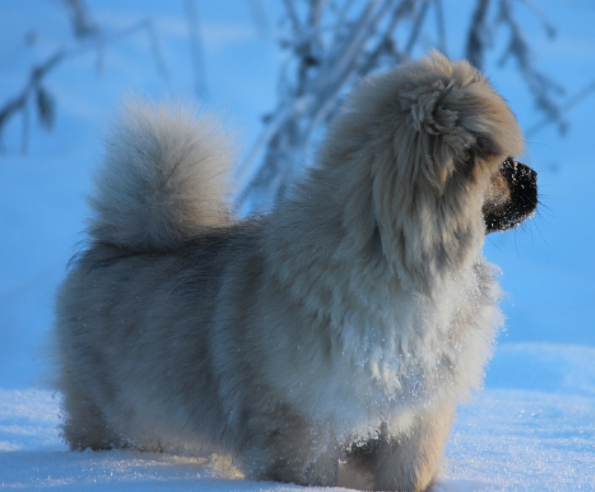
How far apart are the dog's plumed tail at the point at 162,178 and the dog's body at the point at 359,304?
31 centimetres

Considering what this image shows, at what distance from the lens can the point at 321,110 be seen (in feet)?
20.1

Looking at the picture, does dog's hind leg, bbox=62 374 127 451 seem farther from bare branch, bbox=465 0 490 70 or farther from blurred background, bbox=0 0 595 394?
bare branch, bbox=465 0 490 70

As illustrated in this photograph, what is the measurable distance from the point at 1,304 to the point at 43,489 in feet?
12.9

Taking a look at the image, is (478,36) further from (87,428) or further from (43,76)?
(87,428)

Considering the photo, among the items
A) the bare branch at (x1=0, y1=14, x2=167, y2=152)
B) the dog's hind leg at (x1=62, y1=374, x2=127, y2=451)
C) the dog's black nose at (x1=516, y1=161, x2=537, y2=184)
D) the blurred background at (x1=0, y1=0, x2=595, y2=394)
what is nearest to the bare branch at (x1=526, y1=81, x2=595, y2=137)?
the blurred background at (x1=0, y1=0, x2=595, y2=394)

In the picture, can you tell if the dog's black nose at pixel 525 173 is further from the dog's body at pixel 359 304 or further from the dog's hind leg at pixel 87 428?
the dog's hind leg at pixel 87 428

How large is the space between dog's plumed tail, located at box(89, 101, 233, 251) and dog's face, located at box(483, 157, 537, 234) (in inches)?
46.7

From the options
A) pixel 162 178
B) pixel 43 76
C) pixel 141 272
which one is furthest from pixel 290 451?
pixel 43 76

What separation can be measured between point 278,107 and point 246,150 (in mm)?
3604

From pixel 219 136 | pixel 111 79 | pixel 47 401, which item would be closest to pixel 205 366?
pixel 219 136

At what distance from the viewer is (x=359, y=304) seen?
2131 mm

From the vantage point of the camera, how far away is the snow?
2.50 m

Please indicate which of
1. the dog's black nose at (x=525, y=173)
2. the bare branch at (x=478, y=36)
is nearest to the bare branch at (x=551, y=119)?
the bare branch at (x=478, y=36)

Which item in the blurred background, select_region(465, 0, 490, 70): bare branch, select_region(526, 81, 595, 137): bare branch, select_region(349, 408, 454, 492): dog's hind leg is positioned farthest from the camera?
select_region(526, 81, 595, 137): bare branch
